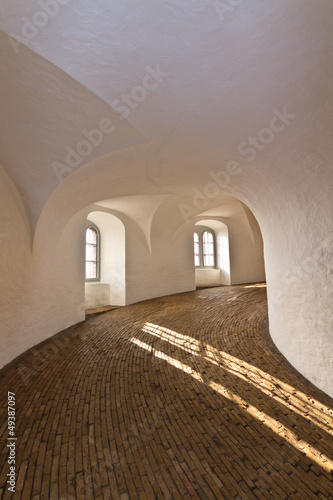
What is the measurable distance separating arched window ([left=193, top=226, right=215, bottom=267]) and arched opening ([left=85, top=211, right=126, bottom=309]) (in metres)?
6.06

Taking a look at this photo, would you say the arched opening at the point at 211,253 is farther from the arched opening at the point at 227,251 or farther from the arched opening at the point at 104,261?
the arched opening at the point at 104,261

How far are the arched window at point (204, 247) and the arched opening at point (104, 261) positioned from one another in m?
6.06

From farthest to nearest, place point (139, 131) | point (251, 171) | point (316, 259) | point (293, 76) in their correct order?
point (251, 171) < point (139, 131) < point (316, 259) < point (293, 76)

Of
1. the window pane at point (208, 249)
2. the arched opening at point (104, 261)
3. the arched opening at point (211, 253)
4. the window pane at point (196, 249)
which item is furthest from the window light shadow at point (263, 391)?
the window pane at point (208, 249)

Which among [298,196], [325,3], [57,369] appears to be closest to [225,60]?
[325,3]

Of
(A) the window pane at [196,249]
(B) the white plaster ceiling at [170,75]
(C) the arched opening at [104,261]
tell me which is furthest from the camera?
(A) the window pane at [196,249]

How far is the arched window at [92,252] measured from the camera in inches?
397

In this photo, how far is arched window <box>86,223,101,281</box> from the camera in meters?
10.1

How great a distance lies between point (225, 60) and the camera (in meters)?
2.65

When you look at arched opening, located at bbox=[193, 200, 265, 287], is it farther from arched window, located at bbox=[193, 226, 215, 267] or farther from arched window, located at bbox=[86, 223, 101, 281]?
arched window, located at bbox=[86, 223, 101, 281]

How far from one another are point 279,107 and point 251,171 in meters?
1.57

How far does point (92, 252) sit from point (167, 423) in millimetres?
8268

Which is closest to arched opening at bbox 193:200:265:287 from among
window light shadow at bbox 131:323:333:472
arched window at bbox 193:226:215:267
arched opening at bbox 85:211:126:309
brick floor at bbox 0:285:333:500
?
arched window at bbox 193:226:215:267

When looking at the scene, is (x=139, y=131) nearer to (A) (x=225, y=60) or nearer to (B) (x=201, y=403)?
(A) (x=225, y=60)
